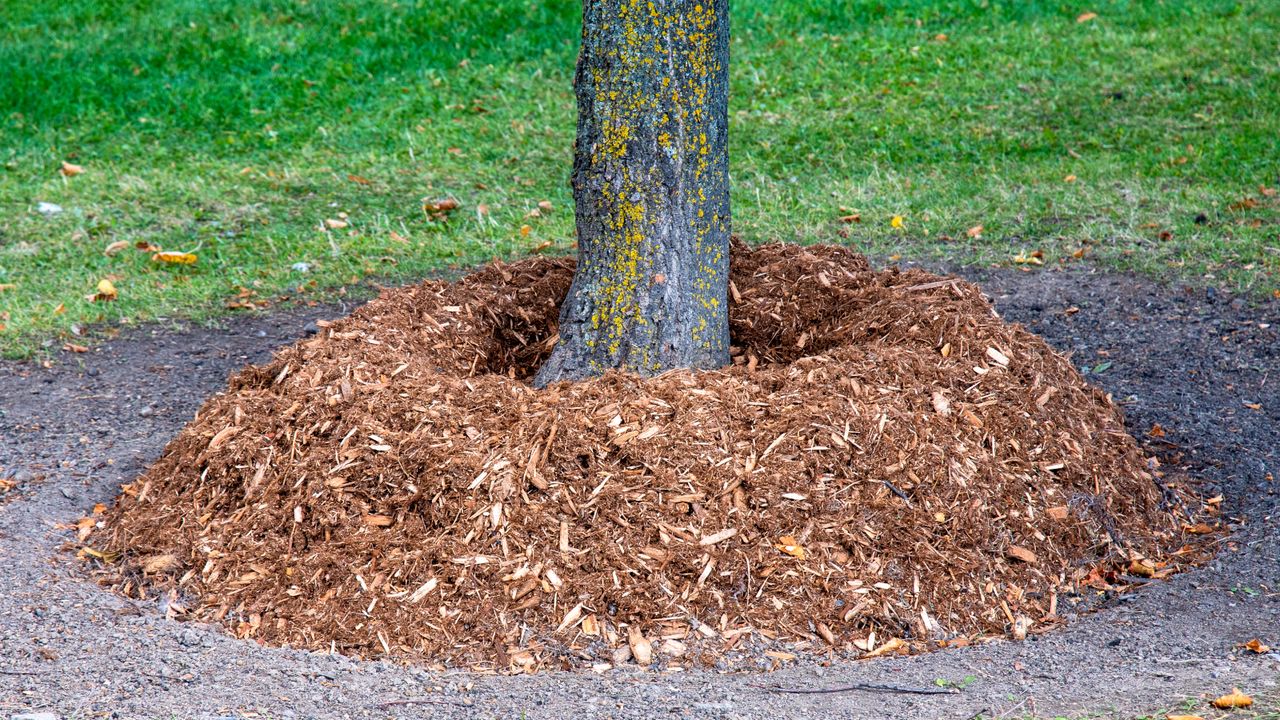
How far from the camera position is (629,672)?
354 centimetres

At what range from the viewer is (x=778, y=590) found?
12.4 ft

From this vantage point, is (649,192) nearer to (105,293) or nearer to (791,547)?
(791,547)

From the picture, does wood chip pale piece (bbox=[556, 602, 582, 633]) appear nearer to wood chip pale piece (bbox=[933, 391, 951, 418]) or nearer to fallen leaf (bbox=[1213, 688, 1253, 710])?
wood chip pale piece (bbox=[933, 391, 951, 418])

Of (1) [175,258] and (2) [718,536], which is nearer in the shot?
(2) [718,536]

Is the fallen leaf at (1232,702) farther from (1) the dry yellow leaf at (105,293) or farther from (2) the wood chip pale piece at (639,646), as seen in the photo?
(1) the dry yellow leaf at (105,293)

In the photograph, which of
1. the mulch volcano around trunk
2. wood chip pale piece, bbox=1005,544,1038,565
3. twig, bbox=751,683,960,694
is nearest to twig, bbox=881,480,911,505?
the mulch volcano around trunk

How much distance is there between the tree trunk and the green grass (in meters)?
2.68

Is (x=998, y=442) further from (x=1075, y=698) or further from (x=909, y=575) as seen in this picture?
(x=1075, y=698)

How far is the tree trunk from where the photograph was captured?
4.41 meters

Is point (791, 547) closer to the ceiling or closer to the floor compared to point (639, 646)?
closer to the ceiling

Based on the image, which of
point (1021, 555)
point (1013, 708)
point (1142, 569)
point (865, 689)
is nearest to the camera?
point (1013, 708)

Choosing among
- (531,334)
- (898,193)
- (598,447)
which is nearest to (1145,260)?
(898,193)

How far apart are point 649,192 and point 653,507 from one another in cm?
126

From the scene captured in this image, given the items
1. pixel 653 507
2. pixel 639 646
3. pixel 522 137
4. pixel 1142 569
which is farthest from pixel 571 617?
pixel 522 137
